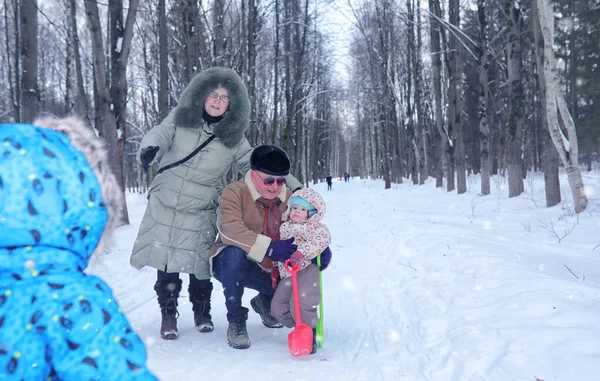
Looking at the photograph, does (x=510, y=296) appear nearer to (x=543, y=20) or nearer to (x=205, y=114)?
(x=205, y=114)

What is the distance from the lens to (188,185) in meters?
3.37

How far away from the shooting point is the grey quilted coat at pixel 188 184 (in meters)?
3.33

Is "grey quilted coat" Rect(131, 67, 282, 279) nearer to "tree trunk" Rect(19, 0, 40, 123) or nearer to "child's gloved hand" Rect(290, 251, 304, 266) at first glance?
"child's gloved hand" Rect(290, 251, 304, 266)

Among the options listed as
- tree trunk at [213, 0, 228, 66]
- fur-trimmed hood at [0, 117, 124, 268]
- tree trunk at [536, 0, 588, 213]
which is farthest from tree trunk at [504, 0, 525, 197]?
fur-trimmed hood at [0, 117, 124, 268]

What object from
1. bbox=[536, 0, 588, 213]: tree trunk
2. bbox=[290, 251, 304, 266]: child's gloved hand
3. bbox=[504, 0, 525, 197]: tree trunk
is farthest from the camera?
bbox=[504, 0, 525, 197]: tree trunk

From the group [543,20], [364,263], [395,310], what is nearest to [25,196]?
[395,310]

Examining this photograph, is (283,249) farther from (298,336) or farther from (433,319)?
(433,319)

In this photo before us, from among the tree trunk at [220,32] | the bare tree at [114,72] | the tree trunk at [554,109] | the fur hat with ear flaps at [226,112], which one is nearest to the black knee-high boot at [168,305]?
the fur hat with ear flaps at [226,112]

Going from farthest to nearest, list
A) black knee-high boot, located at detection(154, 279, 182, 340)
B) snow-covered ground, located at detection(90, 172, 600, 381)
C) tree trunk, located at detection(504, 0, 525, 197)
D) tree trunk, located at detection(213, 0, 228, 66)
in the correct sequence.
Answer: tree trunk, located at detection(213, 0, 228, 66)
tree trunk, located at detection(504, 0, 525, 197)
black knee-high boot, located at detection(154, 279, 182, 340)
snow-covered ground, located at detection(90, 172, 600, 381)

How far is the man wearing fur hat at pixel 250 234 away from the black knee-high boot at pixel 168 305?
1.34ft

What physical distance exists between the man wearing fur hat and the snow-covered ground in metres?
0.38

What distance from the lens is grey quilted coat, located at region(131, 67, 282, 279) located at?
3.33m

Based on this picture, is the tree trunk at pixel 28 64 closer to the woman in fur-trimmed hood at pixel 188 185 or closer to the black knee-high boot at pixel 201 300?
the woman in fur-trimmed hood at pixel 188 185

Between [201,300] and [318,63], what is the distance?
19898 millimetres
